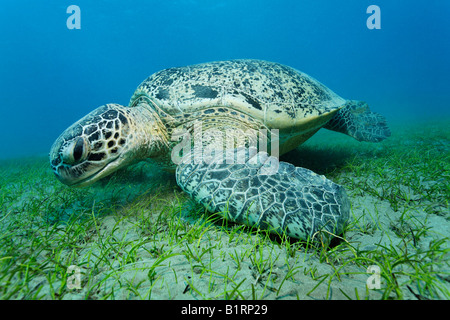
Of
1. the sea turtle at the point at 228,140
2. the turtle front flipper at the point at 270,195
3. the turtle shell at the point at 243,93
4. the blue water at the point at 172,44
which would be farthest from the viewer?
the blue water at the point at 172,44

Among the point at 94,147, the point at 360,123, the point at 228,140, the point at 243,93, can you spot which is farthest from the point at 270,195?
the point at 360,123

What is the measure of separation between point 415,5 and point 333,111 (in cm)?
9686

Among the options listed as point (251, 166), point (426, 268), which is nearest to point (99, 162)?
point (251, 166)

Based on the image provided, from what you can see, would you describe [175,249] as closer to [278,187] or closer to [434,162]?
[278,187]

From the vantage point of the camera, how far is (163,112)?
3.04 m

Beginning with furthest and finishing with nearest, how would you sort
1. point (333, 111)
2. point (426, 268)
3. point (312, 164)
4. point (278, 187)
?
1. point (312, 164)
2. point (333, 111)
3. point (278, 187)
4. point (426, 268)

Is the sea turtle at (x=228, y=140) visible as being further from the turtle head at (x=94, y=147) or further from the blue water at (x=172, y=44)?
the blue water at (x=172, y=44)

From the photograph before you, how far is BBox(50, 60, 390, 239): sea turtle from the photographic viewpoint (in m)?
1.70

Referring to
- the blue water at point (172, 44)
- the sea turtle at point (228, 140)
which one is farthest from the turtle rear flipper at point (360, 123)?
the blue water at point (172, 44)

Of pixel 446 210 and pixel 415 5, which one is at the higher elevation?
pixel 415 5

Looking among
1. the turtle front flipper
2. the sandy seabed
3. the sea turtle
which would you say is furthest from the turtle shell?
the sandy seabed

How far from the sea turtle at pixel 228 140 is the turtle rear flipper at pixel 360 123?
0.10 feet

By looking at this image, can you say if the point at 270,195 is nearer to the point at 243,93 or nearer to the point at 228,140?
the point at 228,140

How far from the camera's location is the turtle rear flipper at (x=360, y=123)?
13.8ft
